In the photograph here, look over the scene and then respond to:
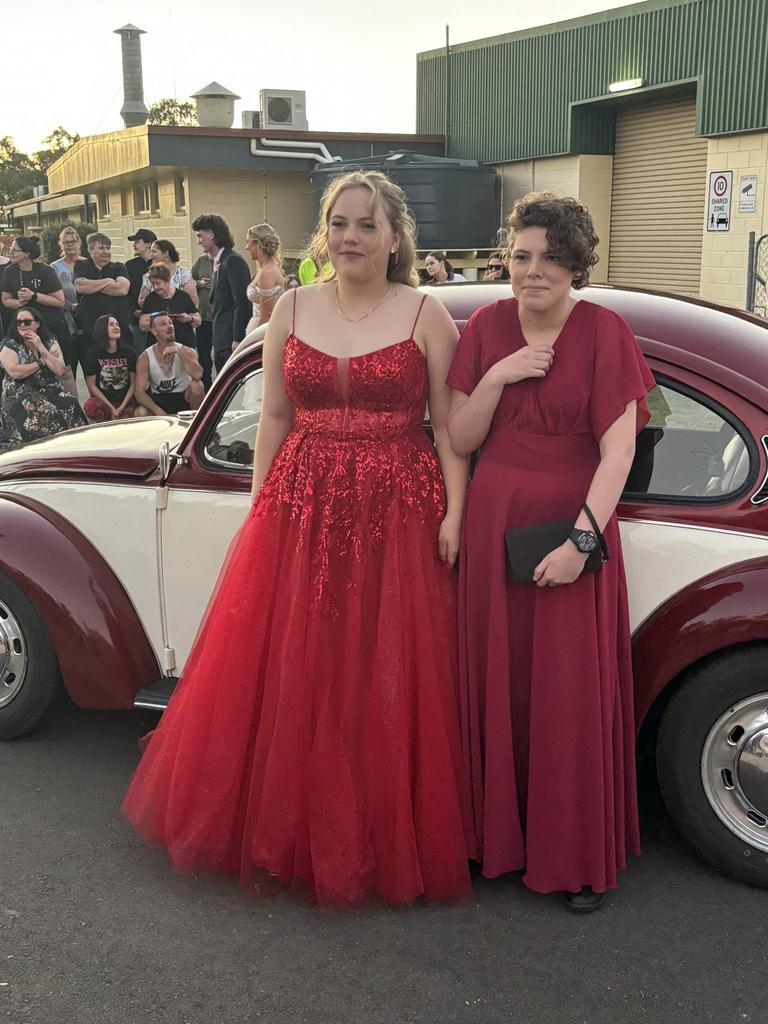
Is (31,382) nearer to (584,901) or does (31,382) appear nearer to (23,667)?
(23,667)

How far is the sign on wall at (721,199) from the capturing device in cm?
1720

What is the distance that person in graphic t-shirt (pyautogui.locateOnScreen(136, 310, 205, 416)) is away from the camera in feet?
25.6

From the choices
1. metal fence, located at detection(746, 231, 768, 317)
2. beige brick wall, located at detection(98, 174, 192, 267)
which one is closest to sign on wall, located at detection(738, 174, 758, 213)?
metal fence, located at detection(746, 231, 768, 317)

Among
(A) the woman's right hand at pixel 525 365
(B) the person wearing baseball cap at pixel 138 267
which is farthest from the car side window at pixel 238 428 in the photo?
(B) the person wearing baseball cap at pixel 138 267

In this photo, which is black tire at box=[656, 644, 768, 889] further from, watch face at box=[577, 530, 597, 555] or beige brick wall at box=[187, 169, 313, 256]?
beige brick wall at box=[187, 169, 313, 256]

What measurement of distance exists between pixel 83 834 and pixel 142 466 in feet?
4.52

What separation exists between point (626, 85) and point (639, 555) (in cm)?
1854

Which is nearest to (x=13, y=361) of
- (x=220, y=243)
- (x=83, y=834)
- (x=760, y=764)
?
(x=220, y=243)

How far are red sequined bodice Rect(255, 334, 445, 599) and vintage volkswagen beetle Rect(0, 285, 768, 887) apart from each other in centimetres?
48

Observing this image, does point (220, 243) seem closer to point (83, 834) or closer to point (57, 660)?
point (57, 660)

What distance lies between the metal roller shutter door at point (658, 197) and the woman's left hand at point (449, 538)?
53.8 ft

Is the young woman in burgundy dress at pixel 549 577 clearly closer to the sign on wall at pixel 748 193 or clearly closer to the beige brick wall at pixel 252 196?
the sign on wall at pixel 748 193

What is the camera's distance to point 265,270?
357 inches

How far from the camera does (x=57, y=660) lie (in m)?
4.21
